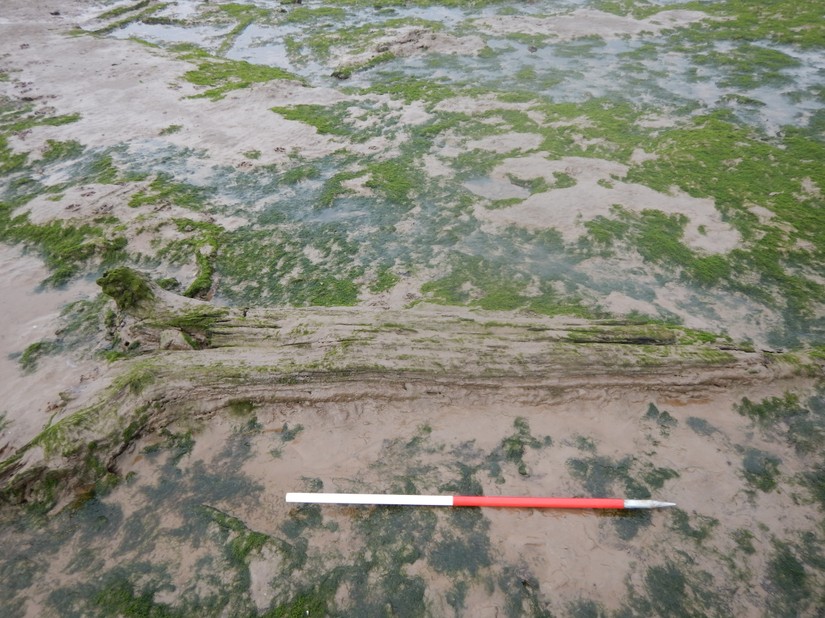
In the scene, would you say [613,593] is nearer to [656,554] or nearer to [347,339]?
[656,554]

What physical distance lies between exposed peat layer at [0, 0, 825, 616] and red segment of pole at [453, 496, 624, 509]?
3.3 inches

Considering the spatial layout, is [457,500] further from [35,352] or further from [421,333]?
[35,352]

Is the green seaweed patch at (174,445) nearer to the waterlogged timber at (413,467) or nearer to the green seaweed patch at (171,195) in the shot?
the waterlogged timber at (413,467)

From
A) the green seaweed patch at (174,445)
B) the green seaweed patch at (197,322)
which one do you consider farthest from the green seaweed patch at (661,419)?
the green seaweed patch at (197,322)

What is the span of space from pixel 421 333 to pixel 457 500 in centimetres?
175

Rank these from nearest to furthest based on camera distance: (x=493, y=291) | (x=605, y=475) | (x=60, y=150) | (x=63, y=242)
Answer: (x=605, y=475), (x=493, y=291), (x=63, y=242), (x=60, y=150)

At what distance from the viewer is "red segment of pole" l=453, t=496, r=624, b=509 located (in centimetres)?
339

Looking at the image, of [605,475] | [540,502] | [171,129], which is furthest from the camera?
[171,129]

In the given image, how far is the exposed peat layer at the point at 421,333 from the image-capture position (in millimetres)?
3213

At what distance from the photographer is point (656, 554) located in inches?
126

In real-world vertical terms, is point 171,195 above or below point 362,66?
below

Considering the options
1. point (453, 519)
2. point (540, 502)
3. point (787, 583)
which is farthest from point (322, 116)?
point (787, 583)

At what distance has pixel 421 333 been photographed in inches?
187

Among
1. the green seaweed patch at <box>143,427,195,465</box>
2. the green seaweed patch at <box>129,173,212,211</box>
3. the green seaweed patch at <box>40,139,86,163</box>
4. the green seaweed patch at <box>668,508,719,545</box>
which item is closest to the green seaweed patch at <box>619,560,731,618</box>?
the green seaweed patch at <box>668,508,719,545</box>
